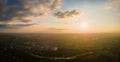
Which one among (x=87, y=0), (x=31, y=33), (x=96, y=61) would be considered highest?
(x=87, y=0)

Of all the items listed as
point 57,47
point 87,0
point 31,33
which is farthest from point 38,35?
point 87,0

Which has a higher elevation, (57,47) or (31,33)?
(31,33)

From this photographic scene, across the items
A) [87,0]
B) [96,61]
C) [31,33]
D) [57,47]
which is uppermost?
[87,0]

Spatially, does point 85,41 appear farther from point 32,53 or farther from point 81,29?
Result: point 32,53

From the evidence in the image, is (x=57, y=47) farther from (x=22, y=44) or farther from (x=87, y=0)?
(x=87, y=0)

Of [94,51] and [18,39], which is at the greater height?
[18,39]

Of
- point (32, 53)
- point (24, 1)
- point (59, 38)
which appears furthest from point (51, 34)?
point (24, 1)
